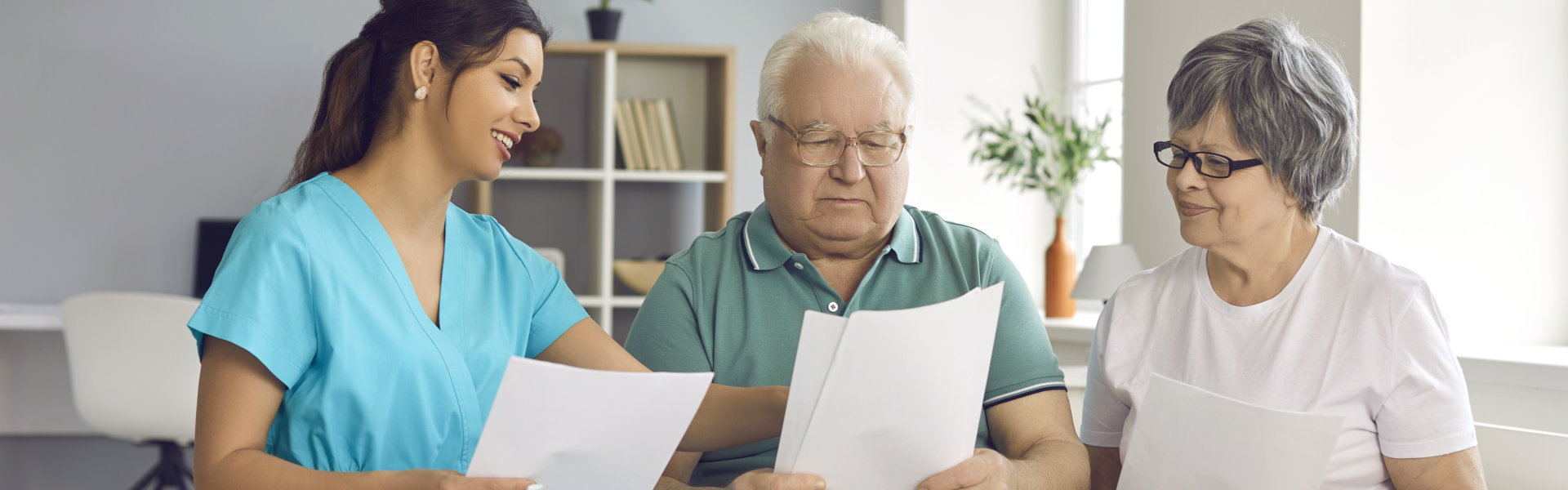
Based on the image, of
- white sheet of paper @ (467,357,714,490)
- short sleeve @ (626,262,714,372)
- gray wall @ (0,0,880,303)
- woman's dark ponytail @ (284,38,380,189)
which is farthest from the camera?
gray wall @ (0,0,880,303)

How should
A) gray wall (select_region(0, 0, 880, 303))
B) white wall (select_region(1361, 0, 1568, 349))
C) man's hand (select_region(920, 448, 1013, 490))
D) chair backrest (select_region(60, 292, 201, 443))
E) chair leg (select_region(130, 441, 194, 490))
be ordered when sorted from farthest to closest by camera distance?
gray wall (select_region(0, 0, 880, 303)) → chair leg (select_region(130, 441, 194, 490)) → chair backrest (select_region(60, 292, 201, 443)) → white wall (select_region(1361, 0, 1568, 349)) → man's hand (select_region(920, 448, 1013, 490))

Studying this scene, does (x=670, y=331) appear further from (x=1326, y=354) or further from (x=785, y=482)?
(x=1326, y=354)

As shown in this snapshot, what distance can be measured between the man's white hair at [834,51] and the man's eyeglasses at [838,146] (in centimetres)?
6

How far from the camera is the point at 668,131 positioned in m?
3.92

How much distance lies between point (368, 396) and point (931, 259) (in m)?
0.72

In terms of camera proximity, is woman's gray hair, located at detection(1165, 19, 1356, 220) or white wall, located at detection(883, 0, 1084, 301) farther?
white wall, located at detection(883, 0, 1084, 301)

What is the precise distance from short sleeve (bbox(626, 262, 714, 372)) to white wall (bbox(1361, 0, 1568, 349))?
1.74 metres

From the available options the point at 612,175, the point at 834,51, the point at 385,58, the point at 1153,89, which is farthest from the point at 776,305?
the point at 612,175

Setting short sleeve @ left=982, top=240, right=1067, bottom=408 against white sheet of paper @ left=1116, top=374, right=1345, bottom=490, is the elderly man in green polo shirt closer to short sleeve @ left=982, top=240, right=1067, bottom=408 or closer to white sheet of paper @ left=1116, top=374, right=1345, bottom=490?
short sleeve @ left=982, top=240, right=1067, bottom=408

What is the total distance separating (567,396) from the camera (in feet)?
2.56

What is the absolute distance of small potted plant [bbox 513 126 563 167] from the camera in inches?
155

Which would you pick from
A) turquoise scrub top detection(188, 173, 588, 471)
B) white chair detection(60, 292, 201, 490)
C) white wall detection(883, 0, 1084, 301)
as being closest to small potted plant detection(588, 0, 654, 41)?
white wall detection(883, 0, 1084, 301)

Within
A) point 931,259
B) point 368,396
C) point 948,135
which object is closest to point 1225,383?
point 931,259

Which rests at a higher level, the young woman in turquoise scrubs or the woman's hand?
the young woman in turquoise scrubs
